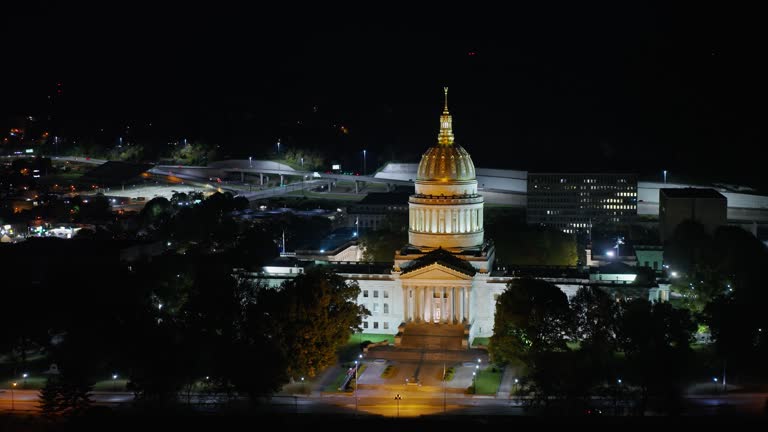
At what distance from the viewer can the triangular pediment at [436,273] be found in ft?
251

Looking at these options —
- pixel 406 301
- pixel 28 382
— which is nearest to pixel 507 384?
pixel 406 301

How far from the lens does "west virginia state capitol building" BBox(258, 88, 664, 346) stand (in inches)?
3014

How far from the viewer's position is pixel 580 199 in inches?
5443

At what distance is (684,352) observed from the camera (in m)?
60.9

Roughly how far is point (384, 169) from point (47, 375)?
12105 centimetres

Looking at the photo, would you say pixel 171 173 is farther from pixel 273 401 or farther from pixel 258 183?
pixel 273 401

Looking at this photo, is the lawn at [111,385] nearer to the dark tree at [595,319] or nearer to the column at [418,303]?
the column at [418,303]

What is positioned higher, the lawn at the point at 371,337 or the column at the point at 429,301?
the column at the point at 429,301

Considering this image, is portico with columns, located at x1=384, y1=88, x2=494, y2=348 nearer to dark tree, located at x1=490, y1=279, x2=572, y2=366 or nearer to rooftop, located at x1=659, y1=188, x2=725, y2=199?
dark tree, located at x1=490, y1=279, x2=572, y2=366

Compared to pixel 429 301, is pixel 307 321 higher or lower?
lower

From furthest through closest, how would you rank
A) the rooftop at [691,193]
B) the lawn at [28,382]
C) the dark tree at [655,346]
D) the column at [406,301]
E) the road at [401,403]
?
the rooftop at [691,193]
the column at [406,301]
the lawn at [28,382]
the dark tree at [655,346]
the road at [401,403]

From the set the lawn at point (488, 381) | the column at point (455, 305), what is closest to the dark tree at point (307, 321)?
the lawn at point (488, 381)

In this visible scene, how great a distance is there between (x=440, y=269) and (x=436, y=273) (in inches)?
17.0

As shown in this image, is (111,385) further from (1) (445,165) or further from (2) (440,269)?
(1) (445,165)
